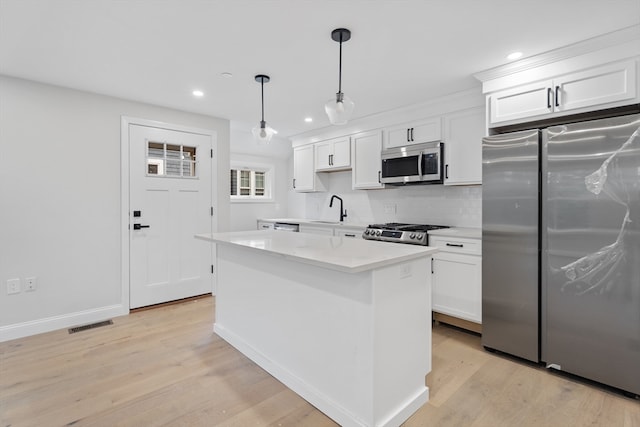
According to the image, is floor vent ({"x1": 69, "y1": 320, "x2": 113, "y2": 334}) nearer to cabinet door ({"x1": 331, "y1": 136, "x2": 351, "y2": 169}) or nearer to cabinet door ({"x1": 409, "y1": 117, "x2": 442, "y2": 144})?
cabinet door ({"x1": 331, "y1": 136, "x2": 351, "y2": 169})

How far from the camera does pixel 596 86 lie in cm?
218

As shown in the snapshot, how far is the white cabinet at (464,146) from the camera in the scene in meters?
3.07

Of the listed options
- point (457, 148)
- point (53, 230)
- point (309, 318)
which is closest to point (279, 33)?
point (309, 318)

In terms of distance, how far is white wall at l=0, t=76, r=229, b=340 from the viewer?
280cm

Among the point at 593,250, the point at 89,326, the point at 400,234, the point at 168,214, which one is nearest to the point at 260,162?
the point at 168,214

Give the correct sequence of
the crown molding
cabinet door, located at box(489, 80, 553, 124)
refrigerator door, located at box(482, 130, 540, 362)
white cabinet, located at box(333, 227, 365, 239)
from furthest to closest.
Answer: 1. white cabinet, located at box(333, 227, 365, 239)
2. cabinet door, located at box(489, 80, 553, 124)
3. refrigerator door, located at box(482, 130, 540, 362)
4. the crown molding

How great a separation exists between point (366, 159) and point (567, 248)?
2354 millimetres

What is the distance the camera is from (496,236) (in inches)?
97.2

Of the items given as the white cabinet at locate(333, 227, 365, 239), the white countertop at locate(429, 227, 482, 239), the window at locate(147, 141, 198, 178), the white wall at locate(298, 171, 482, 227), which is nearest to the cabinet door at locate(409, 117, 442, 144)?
the white wall at locate(298, 171, 482, 227)

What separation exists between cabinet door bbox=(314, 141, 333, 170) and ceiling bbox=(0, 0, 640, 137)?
1.35 metres

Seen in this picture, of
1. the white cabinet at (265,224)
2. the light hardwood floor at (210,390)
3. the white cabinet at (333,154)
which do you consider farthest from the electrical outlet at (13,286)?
the white cabinet at (333,154)

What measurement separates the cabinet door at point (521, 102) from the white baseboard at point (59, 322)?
4060mm

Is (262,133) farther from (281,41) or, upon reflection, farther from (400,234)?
(400,234)

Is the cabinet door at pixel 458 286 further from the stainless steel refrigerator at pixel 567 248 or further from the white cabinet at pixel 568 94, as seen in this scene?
the white cabinet at pixel 568 94
